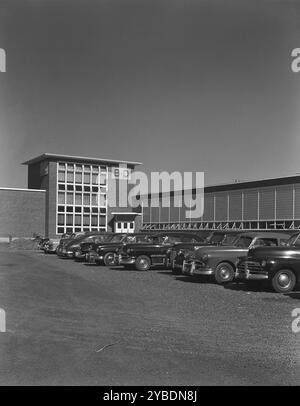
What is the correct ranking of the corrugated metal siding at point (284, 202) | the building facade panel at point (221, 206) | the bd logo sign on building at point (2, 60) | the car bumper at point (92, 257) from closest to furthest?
the bd logo sign on building at point (2, 60) → the car bumper at point (92, 257) → the corrugated metal siding at point (284, 202) → the building facade panel at point (221, 206)

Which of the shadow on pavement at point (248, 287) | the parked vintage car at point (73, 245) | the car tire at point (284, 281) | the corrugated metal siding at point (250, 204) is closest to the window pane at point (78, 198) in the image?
the corrugated metal siding at point (250, 204)

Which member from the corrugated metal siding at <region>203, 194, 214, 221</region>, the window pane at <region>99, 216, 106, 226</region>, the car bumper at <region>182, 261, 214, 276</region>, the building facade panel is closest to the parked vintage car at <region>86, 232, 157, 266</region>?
the car bumper at <region>182, 261, 214, 276</region>

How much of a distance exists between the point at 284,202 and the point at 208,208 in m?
14.2

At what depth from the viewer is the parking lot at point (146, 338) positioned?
4.61m

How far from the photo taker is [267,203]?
55938 mm

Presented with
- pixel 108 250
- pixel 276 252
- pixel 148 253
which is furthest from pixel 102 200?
pixel 276 252

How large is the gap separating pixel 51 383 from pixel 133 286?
8.36 meters

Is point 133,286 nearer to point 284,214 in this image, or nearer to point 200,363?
point 200,363

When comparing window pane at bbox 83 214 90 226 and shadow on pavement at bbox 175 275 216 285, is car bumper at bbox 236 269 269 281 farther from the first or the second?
window pane at bbox 83 214 90 226

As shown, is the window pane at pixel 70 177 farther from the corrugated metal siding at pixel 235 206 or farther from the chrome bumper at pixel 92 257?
the chrome bumper at pixel 92 257

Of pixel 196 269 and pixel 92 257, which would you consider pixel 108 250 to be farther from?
pixel 196 269

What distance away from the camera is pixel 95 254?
69.6ft

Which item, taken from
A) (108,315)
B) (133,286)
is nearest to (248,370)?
(108,315)


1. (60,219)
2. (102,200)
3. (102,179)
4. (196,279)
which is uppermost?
(102,179)
